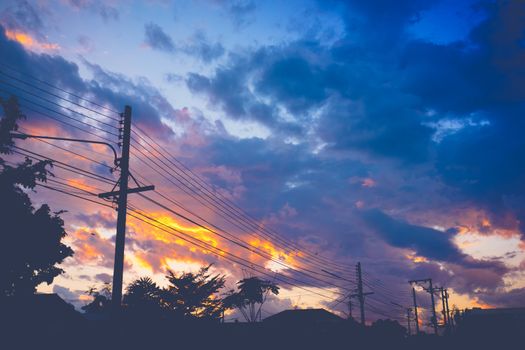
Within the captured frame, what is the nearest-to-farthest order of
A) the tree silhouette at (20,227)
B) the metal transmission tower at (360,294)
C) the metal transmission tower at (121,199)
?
the metal transmission tower at (121,199)
the tree silhouette at (20,227)
the metal transmission tower at (360,294)

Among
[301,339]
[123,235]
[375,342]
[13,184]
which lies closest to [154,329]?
[13,184]

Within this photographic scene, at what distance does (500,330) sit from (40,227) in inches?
2380

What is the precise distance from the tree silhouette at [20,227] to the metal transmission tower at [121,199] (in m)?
9.24

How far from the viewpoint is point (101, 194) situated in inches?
702

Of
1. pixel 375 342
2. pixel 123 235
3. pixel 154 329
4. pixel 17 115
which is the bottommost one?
pixel 375 342

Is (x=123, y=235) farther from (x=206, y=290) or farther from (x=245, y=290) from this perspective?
(x=245, y=290)

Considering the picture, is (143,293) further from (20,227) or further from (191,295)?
(20,227)

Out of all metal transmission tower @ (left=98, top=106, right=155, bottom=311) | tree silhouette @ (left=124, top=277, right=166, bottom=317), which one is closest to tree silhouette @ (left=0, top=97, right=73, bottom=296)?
metal transmission tower @ (left=98, top=106, right=155, bottom=311)

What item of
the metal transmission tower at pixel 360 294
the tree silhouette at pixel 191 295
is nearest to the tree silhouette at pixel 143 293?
the tree silhouette at pixel 191 295

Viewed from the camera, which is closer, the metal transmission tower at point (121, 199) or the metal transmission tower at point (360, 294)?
the metal transmission tower at point (121, 199)

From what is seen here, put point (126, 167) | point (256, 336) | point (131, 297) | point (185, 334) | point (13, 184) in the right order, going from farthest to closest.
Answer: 1. point (131, 297)
2. point (256, 336)
3. point (185, 334)
4. point (13, 184)
5. point (126, 167)

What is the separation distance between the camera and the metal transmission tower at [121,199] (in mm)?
15202

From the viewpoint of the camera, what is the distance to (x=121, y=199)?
653 inches

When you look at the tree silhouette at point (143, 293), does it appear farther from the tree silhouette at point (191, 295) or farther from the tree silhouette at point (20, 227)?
the tree silhouette at point (20, 227)
